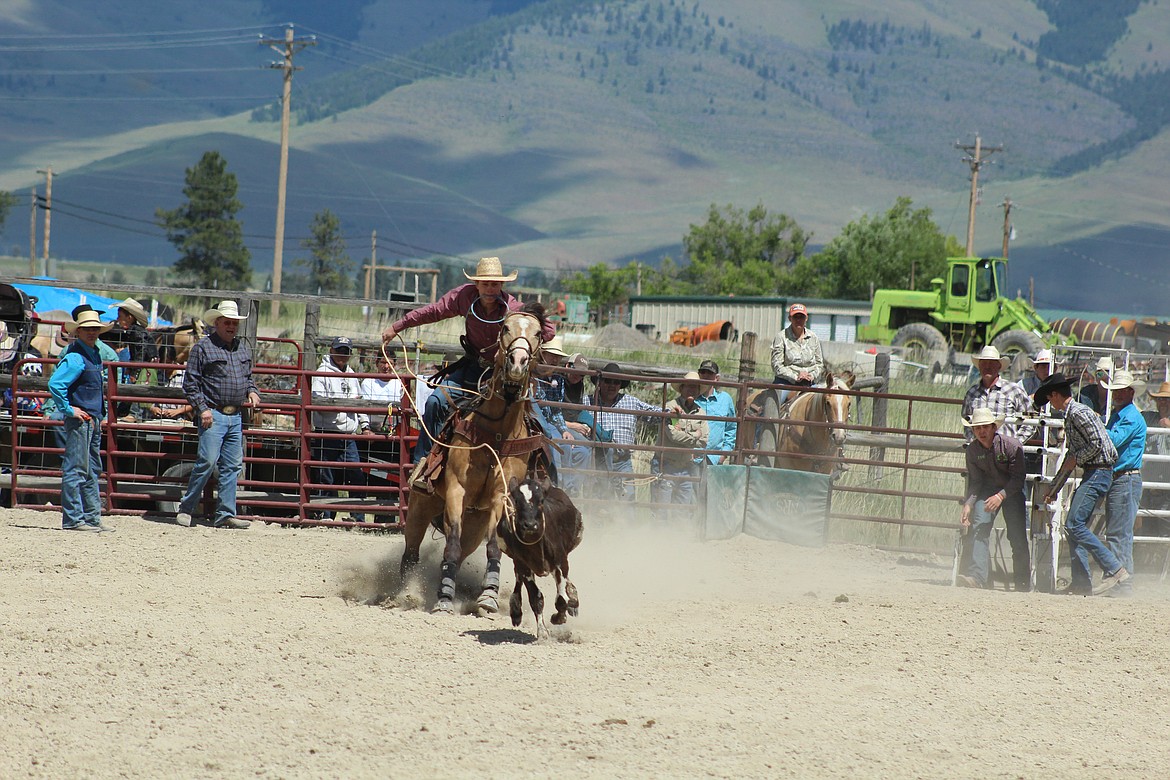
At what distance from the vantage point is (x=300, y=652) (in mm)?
6555

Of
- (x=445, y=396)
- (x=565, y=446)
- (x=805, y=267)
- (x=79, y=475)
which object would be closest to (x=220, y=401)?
(x=79, y=475)

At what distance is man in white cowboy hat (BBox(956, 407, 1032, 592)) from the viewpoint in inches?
391

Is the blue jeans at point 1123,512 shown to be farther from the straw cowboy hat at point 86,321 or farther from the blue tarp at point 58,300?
the blue tarp at point 58,300

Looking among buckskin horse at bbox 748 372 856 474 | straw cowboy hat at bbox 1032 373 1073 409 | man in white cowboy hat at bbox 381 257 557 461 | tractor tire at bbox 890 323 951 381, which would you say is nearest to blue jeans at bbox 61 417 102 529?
man in white cowboy hat at bbox 381 257 557 461

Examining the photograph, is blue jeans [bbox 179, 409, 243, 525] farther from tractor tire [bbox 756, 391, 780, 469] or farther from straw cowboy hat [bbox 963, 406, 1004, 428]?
straw cowboy hat [bbox 963, 406, 1004, 428]

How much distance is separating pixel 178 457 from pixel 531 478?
558cm

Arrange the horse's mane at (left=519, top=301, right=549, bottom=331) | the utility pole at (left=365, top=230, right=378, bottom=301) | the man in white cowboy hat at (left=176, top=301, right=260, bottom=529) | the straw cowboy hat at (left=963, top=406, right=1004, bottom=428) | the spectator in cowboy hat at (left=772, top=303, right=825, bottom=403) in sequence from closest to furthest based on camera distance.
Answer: the horse's mane at (left=519, top=301, right=549, bottom=331)
the straw cowboy hat at (left=963, top=406, right=1004, bottom=428)
the man in white cowboy hat at (left=176, top=301, right=260, bottom=529)
the spectator in cowboy hat at (left=772, top=303, right=825, bottom=403)
the utility pole at (left=365, top=230, right=378, bottom=301)

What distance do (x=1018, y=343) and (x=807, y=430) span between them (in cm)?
1655

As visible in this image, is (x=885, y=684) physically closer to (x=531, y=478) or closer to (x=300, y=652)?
(x=531, y=478)

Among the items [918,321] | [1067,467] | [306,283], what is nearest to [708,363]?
[1067,467]

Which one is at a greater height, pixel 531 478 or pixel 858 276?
pixel 858 276

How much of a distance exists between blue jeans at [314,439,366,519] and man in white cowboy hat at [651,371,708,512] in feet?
9.31

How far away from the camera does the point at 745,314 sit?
45.9 meters

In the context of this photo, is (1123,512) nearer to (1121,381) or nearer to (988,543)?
(1121,381)
